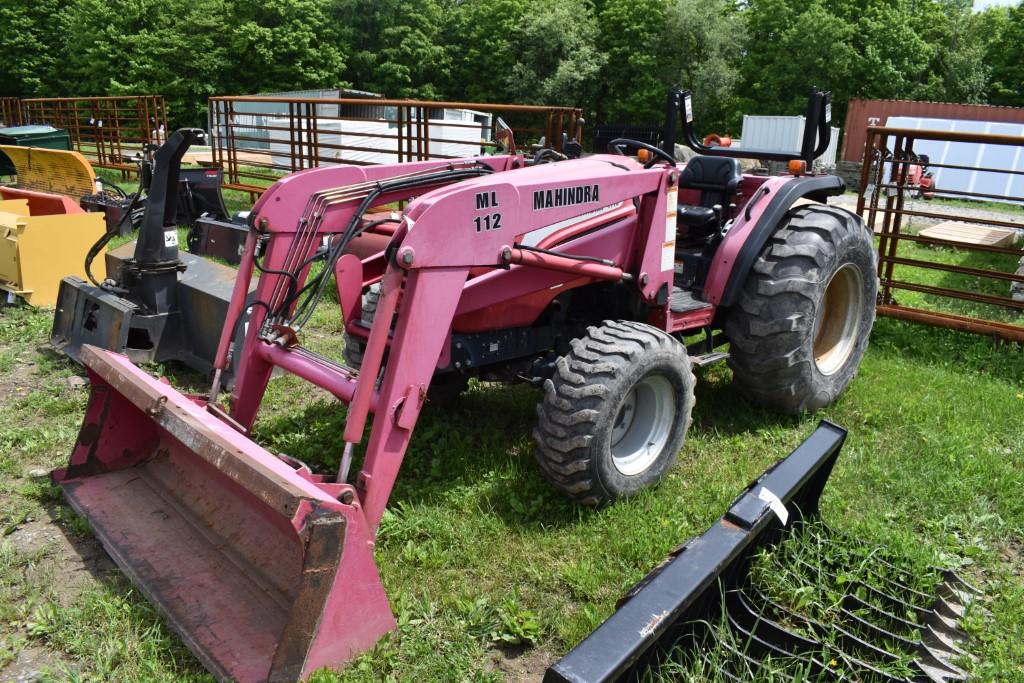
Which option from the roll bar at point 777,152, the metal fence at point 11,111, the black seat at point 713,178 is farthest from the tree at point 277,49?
the black seat at point 713,178

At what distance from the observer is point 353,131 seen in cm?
2112

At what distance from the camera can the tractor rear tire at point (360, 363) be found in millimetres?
4300

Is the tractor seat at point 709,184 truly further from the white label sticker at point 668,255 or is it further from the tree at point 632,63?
the tree at point 632,63

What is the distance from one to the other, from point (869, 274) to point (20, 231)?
6.46m

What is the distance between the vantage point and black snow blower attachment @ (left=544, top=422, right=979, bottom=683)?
86.3 inches

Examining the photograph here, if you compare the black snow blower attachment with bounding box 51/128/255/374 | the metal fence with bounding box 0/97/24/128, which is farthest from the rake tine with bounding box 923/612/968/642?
the metal fence with bounding box 0/97/24/128

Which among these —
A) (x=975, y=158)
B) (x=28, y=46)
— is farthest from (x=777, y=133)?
(x=28, y=46)

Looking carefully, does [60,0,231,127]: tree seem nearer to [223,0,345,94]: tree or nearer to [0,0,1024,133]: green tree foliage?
[0,0,1024,133]: green tree foliage

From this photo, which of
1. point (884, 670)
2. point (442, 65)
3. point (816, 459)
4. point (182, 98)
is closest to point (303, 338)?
point (816, 459)

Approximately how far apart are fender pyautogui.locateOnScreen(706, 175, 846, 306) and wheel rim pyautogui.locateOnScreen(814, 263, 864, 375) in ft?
2.30

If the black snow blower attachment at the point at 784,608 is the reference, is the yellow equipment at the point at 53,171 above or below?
above

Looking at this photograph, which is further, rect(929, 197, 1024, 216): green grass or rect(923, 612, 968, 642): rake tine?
rect(929, 197, 1024, 216): green grass

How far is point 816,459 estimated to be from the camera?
9.84 feet

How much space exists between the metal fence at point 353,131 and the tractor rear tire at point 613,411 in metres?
3.91
